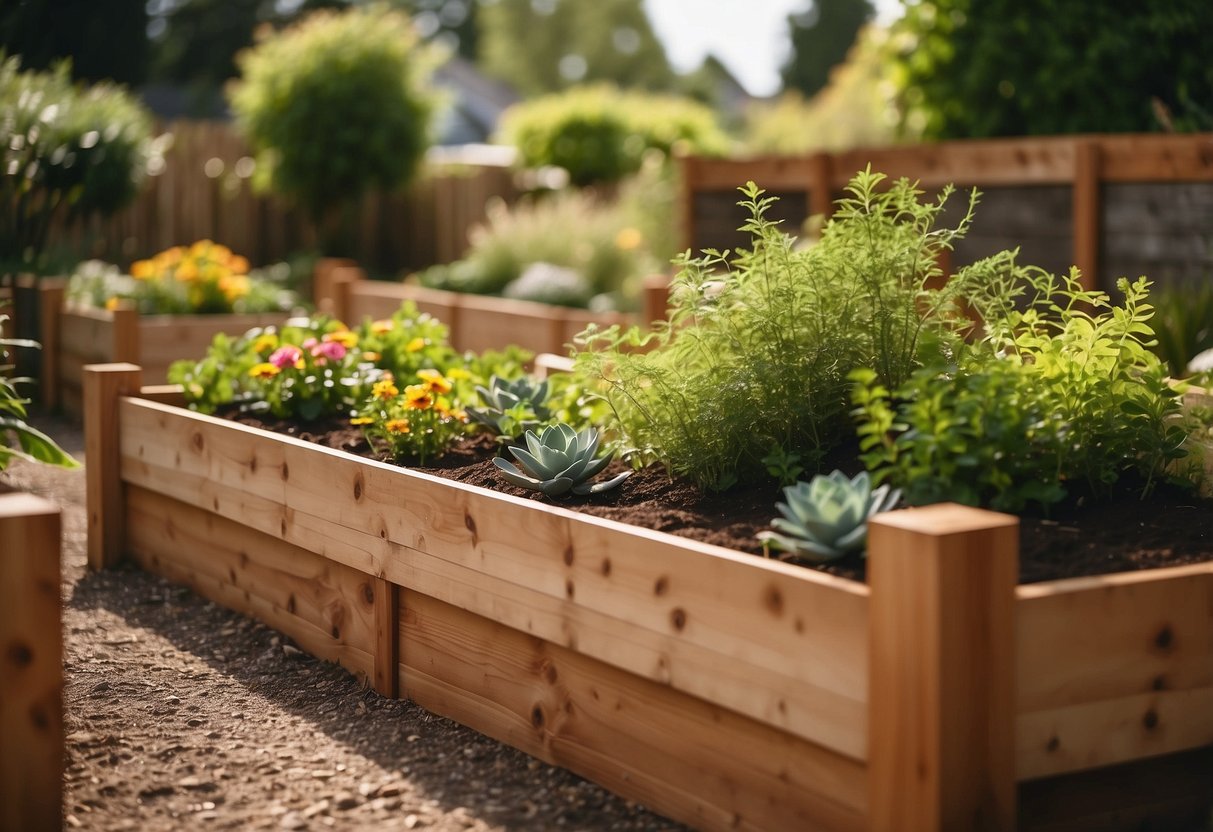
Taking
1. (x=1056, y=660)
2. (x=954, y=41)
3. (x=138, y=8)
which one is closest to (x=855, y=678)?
(x=1056, y=660)

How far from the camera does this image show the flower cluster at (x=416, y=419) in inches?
157

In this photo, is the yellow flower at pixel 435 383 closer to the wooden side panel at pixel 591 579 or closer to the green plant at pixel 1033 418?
the wooden side panel at pixel 591 579

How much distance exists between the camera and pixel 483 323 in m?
7.59

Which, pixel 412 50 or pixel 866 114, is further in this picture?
pixel 866 114

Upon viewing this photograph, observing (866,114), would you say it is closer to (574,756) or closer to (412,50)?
(412,50)

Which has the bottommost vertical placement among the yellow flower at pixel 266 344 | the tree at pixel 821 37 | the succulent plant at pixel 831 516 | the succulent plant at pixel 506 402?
the succulent plant at pixel 831 516

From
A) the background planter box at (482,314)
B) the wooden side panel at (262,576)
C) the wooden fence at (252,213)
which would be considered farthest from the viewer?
the wooden fence at (252,213)

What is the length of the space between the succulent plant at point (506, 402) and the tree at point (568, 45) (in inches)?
1835

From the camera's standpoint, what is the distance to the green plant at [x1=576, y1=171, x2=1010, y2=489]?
330cm

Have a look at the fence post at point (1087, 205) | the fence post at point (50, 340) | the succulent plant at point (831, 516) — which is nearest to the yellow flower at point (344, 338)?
the succulent plant at point (831, 516)

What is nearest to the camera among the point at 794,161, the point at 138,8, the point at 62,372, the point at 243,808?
the point at 243,808

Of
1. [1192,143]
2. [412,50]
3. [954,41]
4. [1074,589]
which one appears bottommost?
[1074,589]

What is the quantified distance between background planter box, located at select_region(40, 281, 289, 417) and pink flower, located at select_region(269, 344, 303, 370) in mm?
2954

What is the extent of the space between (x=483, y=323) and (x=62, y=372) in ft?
9.11
